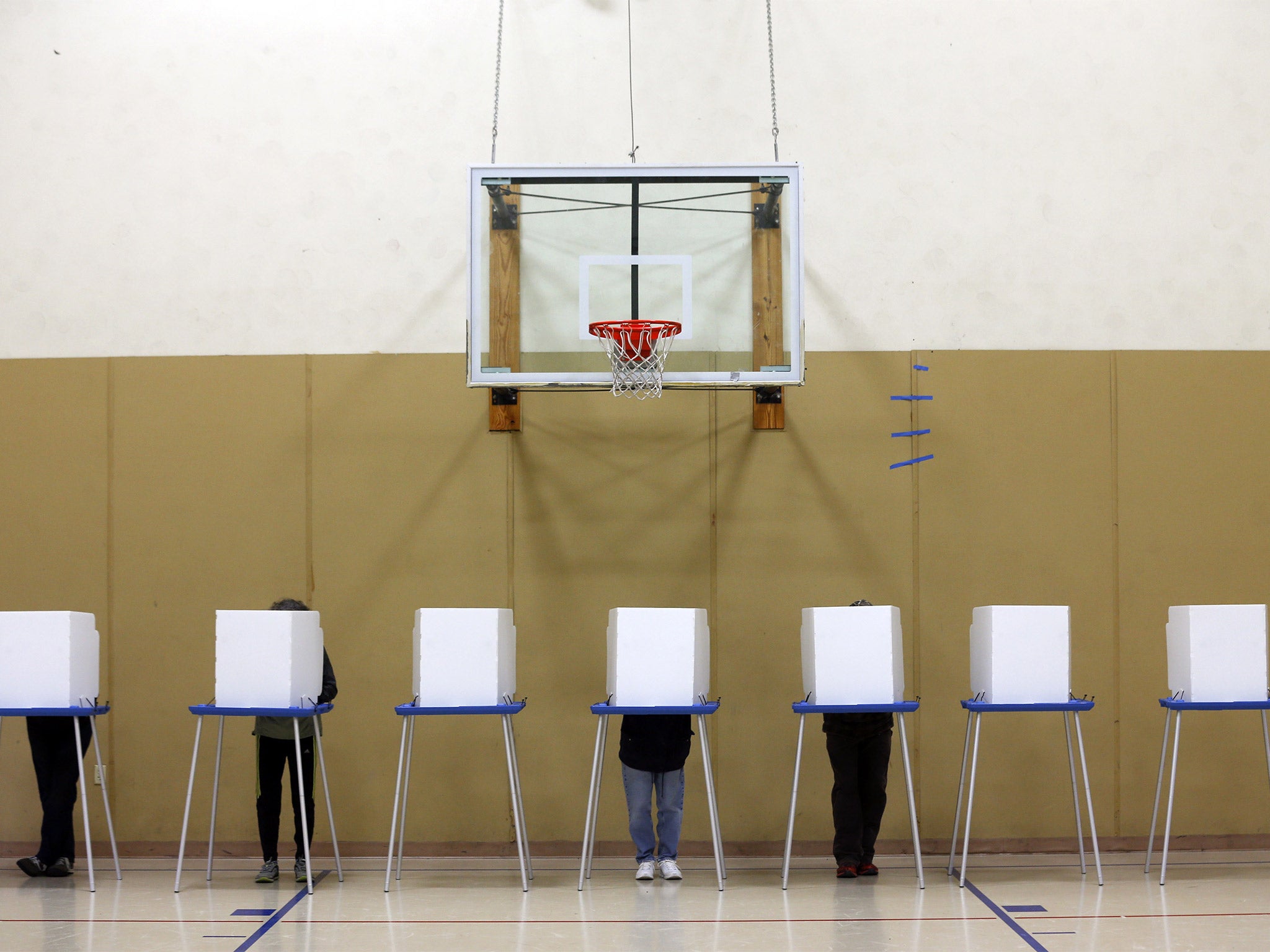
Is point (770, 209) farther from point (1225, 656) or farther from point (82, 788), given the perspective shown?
point (82, 788)

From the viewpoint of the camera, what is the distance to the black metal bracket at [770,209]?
14.4ft

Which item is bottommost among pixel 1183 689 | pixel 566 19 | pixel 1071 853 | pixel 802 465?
pixel 1071 853

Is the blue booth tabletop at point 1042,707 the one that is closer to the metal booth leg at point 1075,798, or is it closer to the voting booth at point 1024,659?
the voting booth at point 1024,659

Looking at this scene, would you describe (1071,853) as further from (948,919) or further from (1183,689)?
(948,919)

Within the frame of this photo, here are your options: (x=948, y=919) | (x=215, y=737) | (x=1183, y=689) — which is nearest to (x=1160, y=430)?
(x=1183, y=689)

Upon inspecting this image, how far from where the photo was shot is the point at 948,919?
3.58m

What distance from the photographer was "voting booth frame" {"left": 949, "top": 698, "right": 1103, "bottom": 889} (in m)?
4.00

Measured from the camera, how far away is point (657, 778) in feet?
13.7

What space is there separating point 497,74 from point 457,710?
114 inches

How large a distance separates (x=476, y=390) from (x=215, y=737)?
1.93m

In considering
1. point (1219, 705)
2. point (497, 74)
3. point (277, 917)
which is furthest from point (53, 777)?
point (1219, 705)

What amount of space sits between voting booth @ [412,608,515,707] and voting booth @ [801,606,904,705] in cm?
122

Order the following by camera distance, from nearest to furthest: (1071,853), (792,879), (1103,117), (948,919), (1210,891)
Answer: (948,919) < (1210,891) < (792,879) < (1071,853) < (1103,117)

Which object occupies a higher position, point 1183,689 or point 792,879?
point 1183,689
